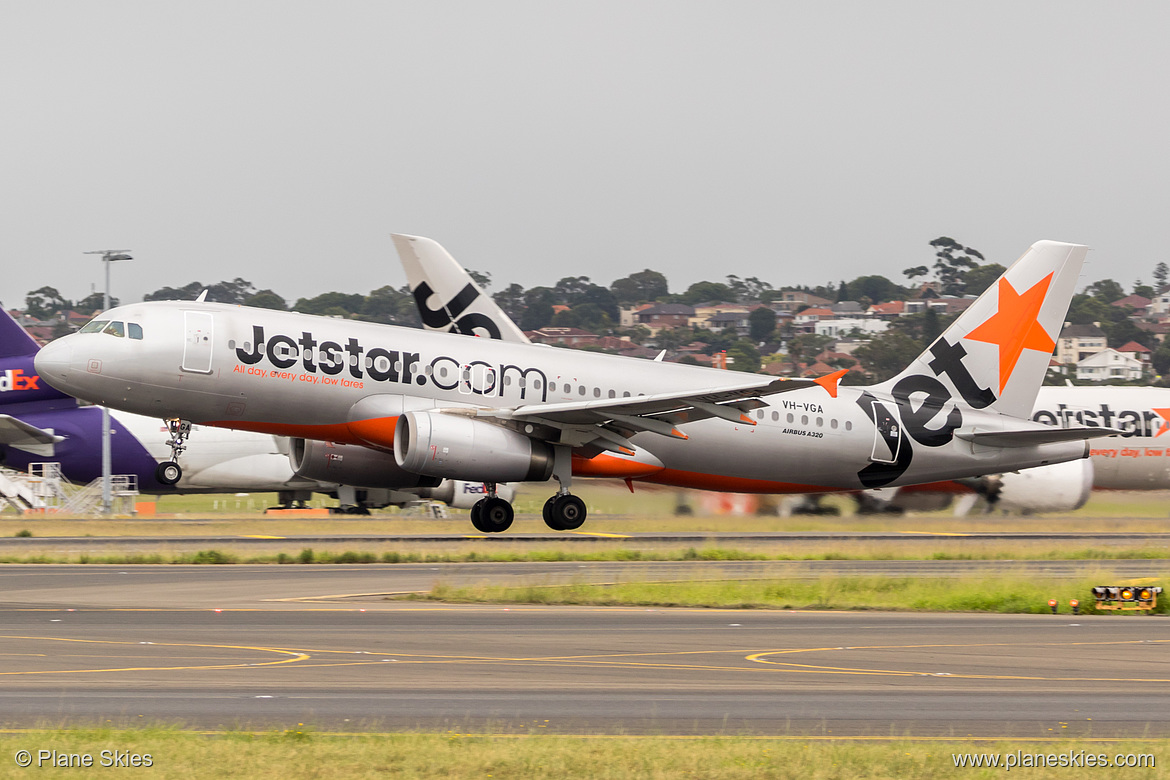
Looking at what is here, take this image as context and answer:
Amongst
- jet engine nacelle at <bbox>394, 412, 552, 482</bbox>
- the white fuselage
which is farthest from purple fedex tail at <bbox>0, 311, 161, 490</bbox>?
jet engine nacelle at <bbox>394, 412, 552, 482</bbox>

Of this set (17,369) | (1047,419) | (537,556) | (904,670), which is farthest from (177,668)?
(17,369)

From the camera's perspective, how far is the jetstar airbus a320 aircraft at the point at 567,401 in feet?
95.3

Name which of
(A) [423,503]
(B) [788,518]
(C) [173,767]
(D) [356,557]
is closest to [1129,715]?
(C) [173,767]

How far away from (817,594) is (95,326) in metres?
17.6

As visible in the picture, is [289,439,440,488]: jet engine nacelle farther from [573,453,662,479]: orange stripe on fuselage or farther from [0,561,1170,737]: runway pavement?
[0,561,1170,737]: runway pavement

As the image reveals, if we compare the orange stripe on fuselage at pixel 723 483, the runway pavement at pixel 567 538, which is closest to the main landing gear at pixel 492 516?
the runway pavement at pixel 567 538

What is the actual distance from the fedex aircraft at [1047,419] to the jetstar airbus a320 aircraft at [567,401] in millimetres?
3699

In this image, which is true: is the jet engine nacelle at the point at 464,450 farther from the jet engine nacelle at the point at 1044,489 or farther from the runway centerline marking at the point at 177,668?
the jet engine nacelle at the point at 1044,489

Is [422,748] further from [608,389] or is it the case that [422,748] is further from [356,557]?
[608,389]

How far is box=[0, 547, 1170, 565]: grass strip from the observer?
2709 cm

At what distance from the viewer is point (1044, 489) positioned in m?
44.2

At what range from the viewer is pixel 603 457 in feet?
105

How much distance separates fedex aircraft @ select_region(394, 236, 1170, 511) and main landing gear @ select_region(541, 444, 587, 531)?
6927mm

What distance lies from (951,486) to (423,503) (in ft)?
74.0
